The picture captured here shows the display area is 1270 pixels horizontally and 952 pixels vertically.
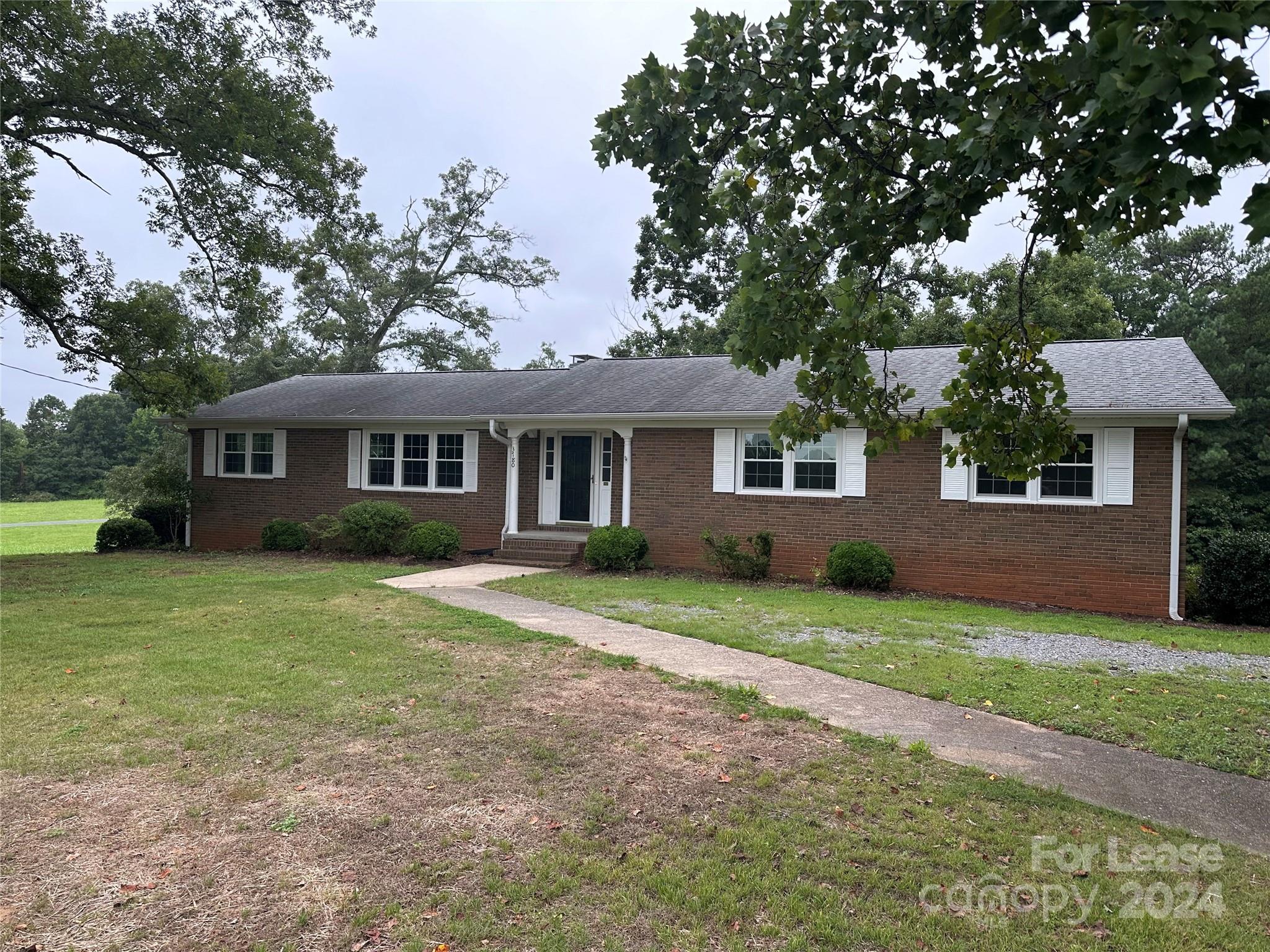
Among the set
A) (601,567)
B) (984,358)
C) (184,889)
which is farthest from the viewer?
(601,567)

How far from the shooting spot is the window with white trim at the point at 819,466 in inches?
510

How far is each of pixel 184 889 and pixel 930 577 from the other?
1119 centimetres

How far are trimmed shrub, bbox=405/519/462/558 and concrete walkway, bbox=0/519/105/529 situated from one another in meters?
23.5

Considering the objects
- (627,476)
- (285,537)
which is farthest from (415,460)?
(627,476)

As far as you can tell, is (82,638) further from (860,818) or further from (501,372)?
(501,372)

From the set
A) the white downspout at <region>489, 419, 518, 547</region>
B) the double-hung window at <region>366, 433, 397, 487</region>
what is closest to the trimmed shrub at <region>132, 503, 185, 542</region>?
the double-hung window at <region>366, 433, 397, 487</region>

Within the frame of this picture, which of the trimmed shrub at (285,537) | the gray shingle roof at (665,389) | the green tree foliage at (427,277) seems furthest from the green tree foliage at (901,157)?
the green tree foliage at (427,277)

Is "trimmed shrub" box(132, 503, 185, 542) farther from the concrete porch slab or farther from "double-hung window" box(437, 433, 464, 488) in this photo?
the concrete porch slab

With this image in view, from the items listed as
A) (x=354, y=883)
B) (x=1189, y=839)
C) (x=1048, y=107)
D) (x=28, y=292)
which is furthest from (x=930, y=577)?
(x=28, y=292)

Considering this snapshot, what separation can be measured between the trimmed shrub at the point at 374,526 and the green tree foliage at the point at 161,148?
3.96 metres

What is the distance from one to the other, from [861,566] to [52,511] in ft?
139

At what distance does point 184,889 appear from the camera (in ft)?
10.3

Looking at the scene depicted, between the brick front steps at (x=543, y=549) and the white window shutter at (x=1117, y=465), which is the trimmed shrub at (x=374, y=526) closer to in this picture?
the brick front steps at (x=543, y=549)

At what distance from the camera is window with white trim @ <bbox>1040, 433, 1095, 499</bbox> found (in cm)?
1136
